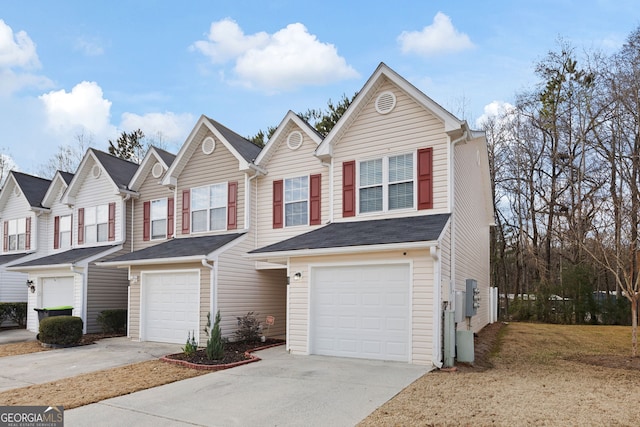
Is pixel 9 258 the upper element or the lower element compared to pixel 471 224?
lower

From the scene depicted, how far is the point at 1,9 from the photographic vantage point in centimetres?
1237

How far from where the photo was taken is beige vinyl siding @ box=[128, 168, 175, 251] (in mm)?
17250

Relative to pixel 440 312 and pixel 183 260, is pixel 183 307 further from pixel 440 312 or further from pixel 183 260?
pixel 440 312

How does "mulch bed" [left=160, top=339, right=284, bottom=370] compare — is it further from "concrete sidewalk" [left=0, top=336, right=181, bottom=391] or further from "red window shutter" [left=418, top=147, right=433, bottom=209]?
"red window shutter" [left=418, top=147, right=433, bottom=209]

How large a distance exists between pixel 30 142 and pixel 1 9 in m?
17.8

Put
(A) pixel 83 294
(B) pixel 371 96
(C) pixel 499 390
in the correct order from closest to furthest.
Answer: (C) pixel 499 390
(B) pixel 371 96
(A) pixel 83 294

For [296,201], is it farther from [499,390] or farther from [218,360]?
[499,390]

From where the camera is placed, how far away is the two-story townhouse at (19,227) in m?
20.7

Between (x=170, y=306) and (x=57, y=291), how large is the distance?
265 inches

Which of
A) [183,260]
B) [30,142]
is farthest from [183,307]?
[30,142]

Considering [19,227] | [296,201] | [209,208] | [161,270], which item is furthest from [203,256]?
[19,227]

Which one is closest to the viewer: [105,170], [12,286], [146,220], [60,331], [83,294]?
[60,331]

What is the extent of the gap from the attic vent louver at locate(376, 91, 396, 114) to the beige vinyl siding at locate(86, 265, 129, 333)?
11.9 m

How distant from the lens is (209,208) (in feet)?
50.4
